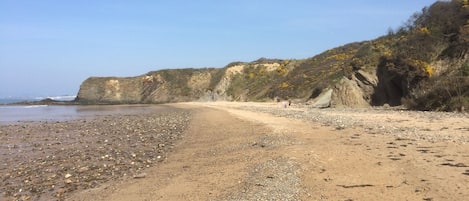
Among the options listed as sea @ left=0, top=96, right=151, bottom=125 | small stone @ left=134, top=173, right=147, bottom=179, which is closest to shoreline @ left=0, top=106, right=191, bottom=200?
small stone @ left=134, top=173, right=147, bottom=179

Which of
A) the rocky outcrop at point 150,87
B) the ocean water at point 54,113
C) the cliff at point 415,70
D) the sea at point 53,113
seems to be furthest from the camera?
the rocky outcrop at point 150,87

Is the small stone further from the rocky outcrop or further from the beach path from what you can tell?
the rocky outcrop

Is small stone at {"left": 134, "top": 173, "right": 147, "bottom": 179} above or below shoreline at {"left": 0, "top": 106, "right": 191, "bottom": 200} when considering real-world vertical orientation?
above

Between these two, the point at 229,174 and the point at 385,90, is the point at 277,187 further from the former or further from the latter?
the point at 385,90

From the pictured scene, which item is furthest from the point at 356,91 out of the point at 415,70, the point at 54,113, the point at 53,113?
the point at 53,113

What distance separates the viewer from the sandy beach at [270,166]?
673 cm

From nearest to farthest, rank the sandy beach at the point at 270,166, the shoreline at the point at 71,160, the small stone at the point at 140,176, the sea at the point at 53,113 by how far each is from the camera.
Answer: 1. the sandy beach at the point at 270,166
2. the shoreline at the point at 71,160
3. the small stone at the point at 140,176
4. the sea at the point at 53,113

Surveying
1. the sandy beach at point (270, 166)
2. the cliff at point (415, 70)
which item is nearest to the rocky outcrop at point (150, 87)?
the cliff at point (415, 70)

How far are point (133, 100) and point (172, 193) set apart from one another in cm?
7354

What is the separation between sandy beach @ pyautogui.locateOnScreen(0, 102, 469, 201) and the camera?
6.73 metres

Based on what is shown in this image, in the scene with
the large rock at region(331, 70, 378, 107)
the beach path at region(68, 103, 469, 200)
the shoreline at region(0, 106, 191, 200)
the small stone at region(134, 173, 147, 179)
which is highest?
the large rock at region(331, 70, 378, 107)

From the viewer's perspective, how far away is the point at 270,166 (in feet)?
28.3

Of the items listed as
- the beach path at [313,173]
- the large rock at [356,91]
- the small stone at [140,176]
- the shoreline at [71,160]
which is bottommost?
the shoreline at [71,160]

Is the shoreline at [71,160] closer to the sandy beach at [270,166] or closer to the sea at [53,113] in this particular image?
the sandy beach at [270,166]
